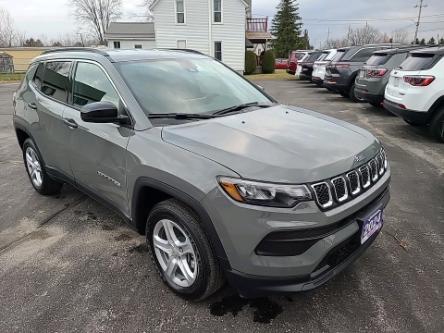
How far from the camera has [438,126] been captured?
6957 millimetres

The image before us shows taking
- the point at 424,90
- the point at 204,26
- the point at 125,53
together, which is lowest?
the point at 424,90

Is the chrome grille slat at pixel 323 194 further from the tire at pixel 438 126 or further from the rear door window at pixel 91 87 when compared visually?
the tire at pixel 438 126

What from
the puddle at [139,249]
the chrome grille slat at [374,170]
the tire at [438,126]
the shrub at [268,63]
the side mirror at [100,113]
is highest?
the side mirror at [100,113]

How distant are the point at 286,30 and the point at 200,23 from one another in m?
24.3

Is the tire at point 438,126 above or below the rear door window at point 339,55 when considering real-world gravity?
below

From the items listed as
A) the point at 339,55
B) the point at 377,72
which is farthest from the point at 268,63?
the point at 377,72

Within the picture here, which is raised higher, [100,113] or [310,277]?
[100,113]

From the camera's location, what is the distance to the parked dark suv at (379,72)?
31.8ft

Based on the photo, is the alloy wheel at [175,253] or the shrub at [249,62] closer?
the alloy wheel at [175,253]

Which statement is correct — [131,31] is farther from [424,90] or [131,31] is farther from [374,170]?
[374,170]

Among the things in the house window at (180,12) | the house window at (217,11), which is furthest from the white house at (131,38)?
the house window at (217,11)

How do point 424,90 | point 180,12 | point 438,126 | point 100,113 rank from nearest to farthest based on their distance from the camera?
point 100,113 → point 424,90 → point 438,126 → point 180,12

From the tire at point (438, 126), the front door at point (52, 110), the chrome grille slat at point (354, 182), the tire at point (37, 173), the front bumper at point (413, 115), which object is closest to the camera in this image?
the chrome grille slat at point (354, 182)

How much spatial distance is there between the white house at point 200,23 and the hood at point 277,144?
26433 millimetres
